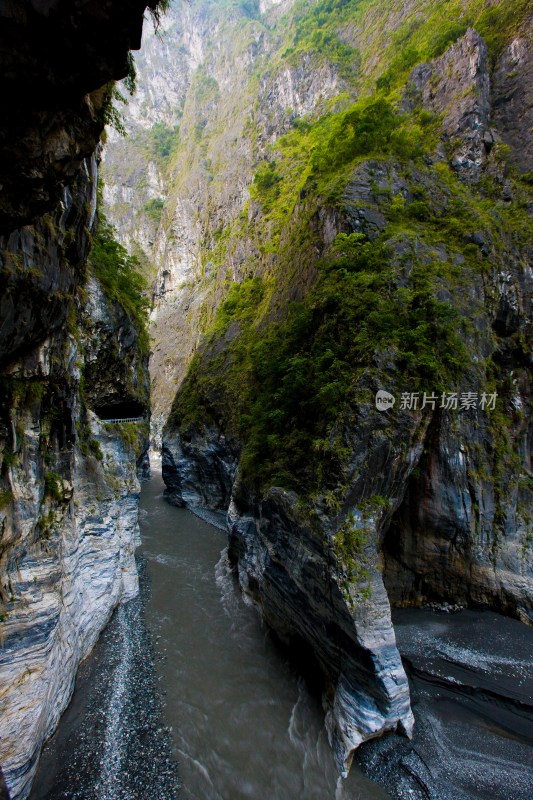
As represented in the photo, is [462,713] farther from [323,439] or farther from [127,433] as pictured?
[127,433]

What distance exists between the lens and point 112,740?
7.96 meters

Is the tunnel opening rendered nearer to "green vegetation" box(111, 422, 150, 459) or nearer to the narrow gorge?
the narrow gorge

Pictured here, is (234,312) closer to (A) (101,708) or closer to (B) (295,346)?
(B) (295,346)

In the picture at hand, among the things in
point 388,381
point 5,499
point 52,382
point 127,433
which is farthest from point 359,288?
point 5,499

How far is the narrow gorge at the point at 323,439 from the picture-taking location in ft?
18.0

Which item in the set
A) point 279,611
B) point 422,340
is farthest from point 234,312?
point 279,611

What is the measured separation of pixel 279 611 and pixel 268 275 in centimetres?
2045

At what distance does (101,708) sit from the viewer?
869 cm

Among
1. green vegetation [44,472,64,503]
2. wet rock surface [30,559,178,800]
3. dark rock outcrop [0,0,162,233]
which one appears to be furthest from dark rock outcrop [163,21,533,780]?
→ dark rock outcrop [0,0,162,233]

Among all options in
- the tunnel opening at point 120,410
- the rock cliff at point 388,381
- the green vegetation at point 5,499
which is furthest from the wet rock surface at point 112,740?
the tunnel opening at point 120,410

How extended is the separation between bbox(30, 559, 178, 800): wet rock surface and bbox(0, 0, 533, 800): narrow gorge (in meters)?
0.07

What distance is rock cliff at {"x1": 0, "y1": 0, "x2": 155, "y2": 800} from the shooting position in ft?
9.25

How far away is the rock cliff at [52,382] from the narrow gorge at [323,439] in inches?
1.3

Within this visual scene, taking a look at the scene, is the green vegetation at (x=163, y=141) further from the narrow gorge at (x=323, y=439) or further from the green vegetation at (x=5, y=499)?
the green vegetation at (x=5, y=499)
